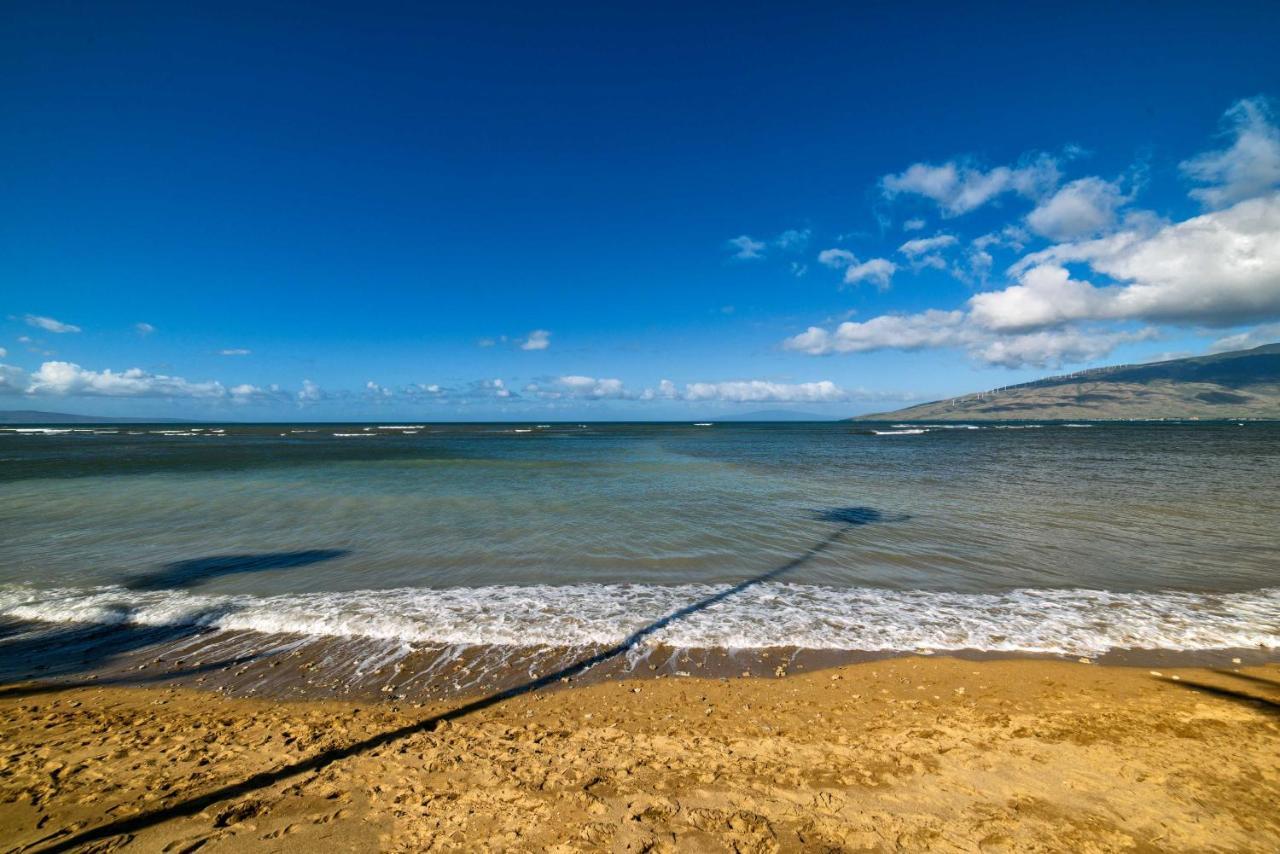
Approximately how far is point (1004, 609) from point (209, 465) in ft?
148

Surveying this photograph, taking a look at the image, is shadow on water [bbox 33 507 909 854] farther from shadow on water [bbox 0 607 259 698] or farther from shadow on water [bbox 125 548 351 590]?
shadow on water [bbox 125 548 351 590]

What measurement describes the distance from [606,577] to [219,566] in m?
9.34

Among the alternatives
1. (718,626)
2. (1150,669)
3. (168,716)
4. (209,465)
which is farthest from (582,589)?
(209,465)

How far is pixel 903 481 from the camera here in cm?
2698

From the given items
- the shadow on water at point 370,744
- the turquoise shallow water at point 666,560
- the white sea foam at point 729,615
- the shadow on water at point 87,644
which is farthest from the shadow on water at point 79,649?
the shadow on water at point 370,744

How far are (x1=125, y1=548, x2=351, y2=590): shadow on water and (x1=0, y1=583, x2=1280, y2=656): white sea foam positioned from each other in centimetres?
55

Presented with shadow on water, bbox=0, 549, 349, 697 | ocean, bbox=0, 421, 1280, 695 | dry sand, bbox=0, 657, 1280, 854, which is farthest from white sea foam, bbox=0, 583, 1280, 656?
dry sand, bbox=0, 657, 1280, 854

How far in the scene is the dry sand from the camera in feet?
13.9

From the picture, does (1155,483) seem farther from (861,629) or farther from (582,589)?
(582,589)

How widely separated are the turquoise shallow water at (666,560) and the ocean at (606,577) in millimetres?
83

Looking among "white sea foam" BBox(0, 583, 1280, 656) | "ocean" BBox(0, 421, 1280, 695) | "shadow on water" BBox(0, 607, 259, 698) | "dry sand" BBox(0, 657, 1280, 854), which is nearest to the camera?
"dry sand" BBox(0, 657, 1280, 854)

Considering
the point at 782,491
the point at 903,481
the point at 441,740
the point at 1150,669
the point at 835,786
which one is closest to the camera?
the point at 835,786

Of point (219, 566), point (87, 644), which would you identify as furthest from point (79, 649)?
point (219, 566)

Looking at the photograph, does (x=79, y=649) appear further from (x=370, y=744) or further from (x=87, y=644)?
(x=370, y=744)
